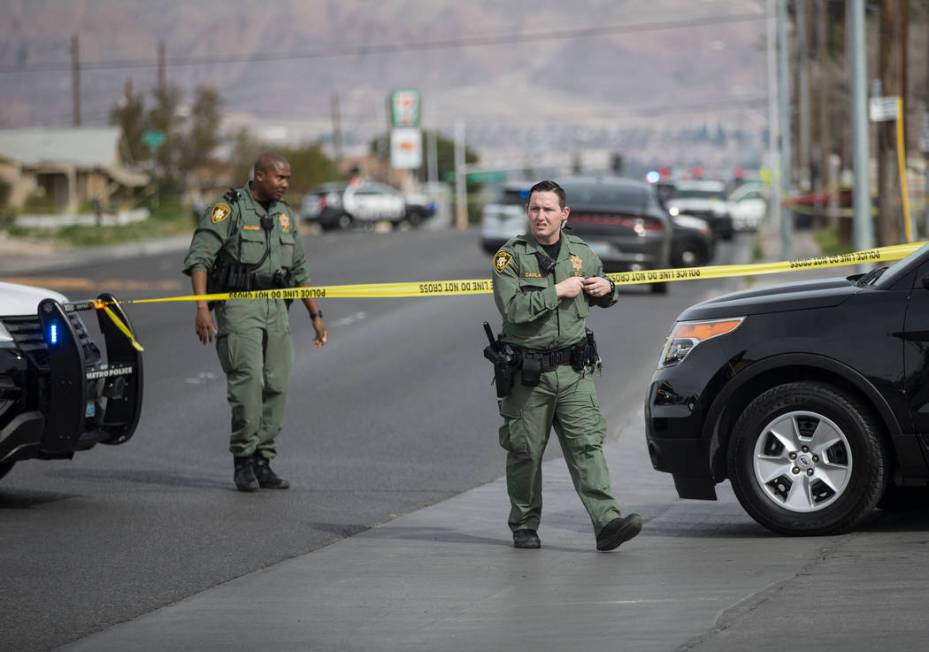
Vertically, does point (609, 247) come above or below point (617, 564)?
above

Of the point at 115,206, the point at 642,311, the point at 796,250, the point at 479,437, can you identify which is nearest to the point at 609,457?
the point at 479,437

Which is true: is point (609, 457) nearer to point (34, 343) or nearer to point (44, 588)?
point (34, 343)

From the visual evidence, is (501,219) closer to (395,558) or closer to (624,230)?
A: (624,230)

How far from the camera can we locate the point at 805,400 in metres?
8.27

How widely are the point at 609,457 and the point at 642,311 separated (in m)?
11.1

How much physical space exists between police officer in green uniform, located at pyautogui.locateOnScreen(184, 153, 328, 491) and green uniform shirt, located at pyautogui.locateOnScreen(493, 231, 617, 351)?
7.85ft

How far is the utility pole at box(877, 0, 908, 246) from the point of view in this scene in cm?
2455

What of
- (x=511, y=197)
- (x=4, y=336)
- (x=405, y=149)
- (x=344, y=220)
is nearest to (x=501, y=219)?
(x=511, y=197)

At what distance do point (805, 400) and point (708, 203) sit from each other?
3739 cm

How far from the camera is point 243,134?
111562 mm

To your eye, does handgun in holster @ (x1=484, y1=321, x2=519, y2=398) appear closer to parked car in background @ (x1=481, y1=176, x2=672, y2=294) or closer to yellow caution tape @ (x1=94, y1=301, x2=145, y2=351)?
yellow caution tape @ (x1=94, y1=301, x2=145, y2=351)

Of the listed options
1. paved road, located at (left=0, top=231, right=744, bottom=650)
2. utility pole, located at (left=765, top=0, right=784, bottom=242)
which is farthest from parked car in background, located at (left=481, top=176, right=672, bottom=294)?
utility pole, located at (left=765, top=0, right=784, bottom=242)

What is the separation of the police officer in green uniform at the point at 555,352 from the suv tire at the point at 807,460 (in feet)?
2.27

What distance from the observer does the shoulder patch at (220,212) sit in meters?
10.2
